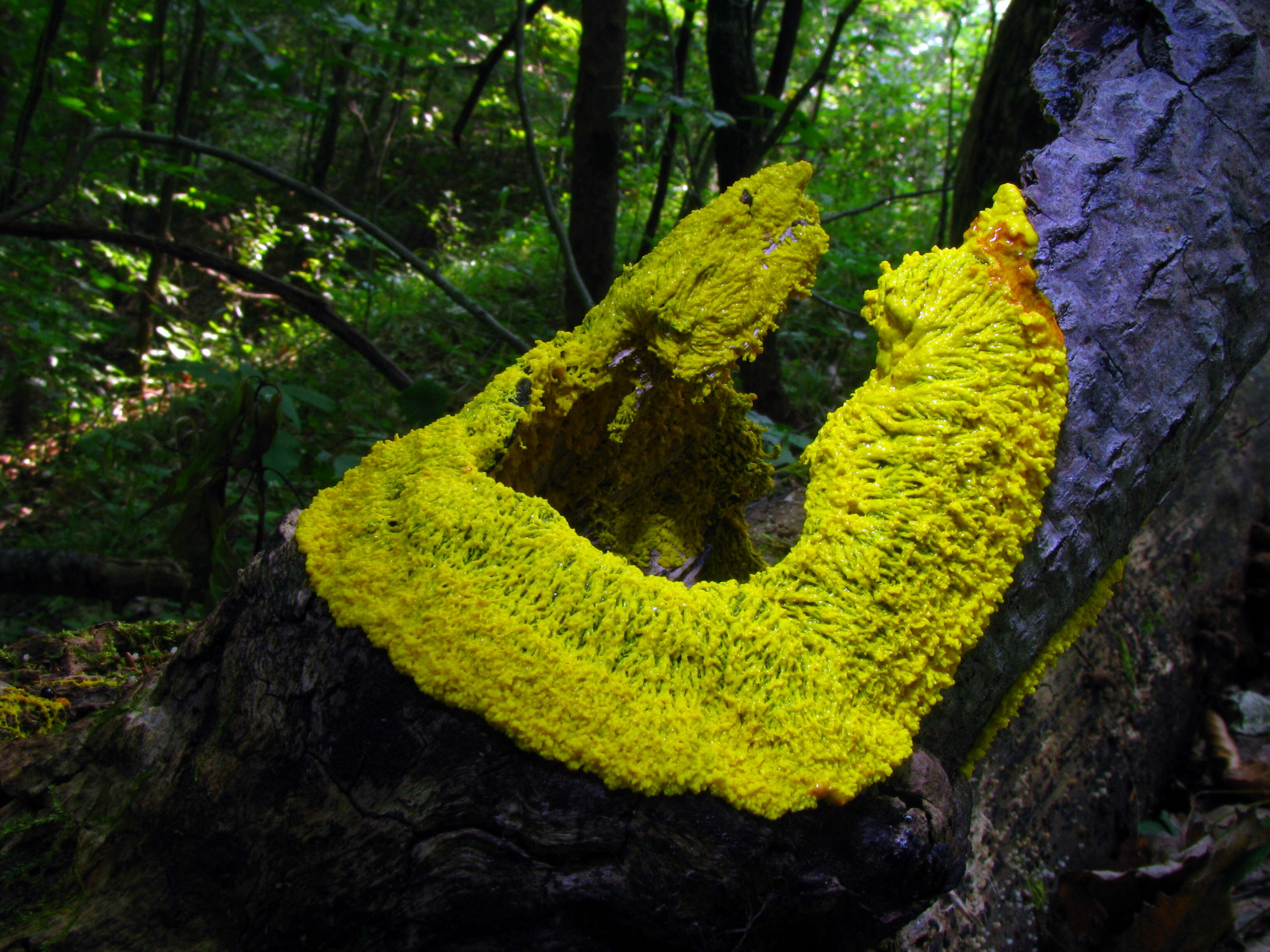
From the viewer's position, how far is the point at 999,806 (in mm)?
1574

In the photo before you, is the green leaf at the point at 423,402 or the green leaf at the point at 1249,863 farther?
the green leaf at the point at 423,402

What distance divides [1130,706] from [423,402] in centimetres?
231

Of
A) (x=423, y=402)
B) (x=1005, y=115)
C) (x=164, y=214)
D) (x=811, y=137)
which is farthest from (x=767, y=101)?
(x=164, y=214)

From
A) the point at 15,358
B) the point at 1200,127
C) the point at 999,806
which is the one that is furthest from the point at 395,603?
the point at 15,358

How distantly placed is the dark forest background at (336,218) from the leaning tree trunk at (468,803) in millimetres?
983

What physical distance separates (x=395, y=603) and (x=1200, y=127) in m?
1.73

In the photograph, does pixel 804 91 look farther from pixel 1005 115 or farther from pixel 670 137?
pixel 670 137

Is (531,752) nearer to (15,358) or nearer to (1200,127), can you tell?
(1200,127)

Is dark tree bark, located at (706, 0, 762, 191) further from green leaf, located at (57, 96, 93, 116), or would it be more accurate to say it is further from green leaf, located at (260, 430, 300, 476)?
green leaf, located at (57, 96, 93, 116)

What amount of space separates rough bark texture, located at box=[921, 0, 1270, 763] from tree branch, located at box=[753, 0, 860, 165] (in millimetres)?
1746

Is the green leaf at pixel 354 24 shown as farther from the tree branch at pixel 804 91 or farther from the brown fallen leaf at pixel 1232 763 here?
the brown fallen leaf at pixel 1232 763

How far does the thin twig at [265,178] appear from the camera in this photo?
2.43 m

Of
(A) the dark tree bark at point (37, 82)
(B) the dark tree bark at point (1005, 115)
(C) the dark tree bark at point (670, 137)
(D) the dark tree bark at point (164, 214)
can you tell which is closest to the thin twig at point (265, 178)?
(A) the dark tree bark at point (37, 82)

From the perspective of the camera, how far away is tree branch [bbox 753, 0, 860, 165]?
10.3ft
